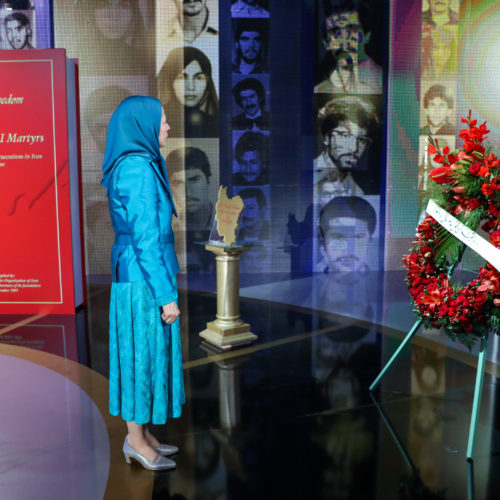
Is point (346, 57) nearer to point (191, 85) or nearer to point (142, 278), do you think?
point (191, 85)

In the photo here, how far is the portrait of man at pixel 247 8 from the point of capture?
646cm

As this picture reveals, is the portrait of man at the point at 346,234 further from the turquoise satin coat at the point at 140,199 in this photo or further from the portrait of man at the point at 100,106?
the turquoise satin coat at the point at 140,199

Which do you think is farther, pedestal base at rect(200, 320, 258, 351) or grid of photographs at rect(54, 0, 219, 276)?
grid of photographs at rect(54, 0, 219, 276)

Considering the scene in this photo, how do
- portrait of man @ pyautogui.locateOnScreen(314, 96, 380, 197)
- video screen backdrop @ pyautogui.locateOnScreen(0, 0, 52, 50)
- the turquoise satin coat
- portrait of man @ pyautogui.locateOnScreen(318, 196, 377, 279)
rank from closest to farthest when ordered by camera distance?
the turquoise satin coat
video screen backdrop @ pyautogui.locateOnScreen(0, 0, 52, 50)
portrait of man @ pyautogui.locateOnScreen(314, 96, 380, 197)
portrait of man @ pyautogui.locateOnScreen(318, 196, 377, 279)

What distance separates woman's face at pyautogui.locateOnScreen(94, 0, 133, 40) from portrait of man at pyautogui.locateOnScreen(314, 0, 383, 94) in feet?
7.91

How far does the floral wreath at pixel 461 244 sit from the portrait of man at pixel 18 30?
5570mm

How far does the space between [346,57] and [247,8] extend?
1361mm

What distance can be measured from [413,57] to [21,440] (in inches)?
245

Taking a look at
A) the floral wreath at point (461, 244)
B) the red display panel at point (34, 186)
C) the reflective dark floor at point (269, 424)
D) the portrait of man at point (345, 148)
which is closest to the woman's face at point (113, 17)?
the red display panel at point (34, 186)

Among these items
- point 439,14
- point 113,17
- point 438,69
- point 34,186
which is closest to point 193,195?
point 113,17

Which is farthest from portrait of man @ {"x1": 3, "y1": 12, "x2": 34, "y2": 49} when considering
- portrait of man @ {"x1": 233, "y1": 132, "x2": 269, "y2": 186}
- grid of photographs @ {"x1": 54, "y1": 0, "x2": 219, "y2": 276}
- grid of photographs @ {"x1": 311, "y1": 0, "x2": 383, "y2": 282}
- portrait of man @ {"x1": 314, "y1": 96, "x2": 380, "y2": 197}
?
portrait of man @ {"x1": 314, "y1": 96, "x2": 380, "y2": 197}

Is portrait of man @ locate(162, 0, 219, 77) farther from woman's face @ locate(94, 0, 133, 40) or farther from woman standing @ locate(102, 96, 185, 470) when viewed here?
woman standing @ locate(102, 96, 185, 470)

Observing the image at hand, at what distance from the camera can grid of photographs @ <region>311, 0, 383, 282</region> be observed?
667cm

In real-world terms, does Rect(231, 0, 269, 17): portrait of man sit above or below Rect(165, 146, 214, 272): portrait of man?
above
